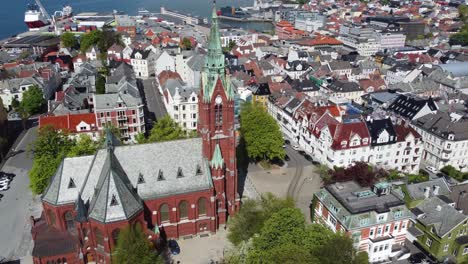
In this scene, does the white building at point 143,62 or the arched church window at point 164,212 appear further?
the white building at point 143,62

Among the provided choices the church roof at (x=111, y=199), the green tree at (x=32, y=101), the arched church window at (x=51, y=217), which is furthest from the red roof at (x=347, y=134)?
the green tree at (x=32, y=101)

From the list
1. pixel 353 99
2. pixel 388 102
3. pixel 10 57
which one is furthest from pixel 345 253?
pixel 10 57

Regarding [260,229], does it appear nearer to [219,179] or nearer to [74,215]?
[219,179]

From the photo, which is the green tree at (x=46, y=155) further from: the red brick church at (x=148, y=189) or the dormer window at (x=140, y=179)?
the dormer window at (x=140, y=179)

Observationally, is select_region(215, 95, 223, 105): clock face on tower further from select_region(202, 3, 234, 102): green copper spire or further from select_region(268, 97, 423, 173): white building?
select_region(268, 97, 423, 173): white building

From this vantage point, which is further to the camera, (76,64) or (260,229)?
(76,64)
